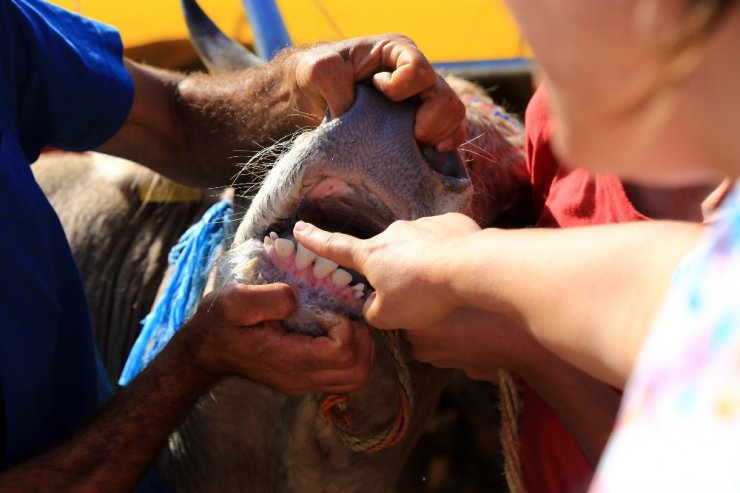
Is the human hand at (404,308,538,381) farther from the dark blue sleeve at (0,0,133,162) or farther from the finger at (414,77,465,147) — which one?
the dark blue sleeve at (0,0,133,162)

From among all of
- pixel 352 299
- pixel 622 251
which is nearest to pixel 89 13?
pixel 352 299

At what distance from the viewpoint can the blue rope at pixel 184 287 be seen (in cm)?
241

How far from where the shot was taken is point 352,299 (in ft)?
5.63

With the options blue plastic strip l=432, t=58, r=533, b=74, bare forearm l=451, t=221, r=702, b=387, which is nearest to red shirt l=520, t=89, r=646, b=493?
bare forearm l=451, t=221, r=702, b=387

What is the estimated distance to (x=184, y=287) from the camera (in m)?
2.44

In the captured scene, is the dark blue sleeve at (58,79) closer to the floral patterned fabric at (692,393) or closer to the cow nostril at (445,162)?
the cow nostril at (445,162)

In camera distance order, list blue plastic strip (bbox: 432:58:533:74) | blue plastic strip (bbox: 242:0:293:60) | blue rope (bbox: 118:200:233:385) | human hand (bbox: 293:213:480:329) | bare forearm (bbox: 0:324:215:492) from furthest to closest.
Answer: blue plastic strip (bbox: 432:58:533:74) < blue plastic strip (bbox: 242:0:293:60) < blue rope (bbox: 118:200:233:385) < bare forearm (bbox: 0:324:215:492) < human hand (bbox: 293:213:480:329)

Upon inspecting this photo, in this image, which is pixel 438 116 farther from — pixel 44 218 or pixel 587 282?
pixel 44 218

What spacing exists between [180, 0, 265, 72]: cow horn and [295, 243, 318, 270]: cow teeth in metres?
1.30

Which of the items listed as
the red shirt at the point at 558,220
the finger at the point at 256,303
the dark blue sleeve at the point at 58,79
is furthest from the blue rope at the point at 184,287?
the red shirt at the point at 558,220

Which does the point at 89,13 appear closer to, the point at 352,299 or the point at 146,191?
the point at 146,191

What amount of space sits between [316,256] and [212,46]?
55.3 inches

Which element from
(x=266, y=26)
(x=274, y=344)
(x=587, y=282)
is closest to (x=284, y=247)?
(x=274, y=344)

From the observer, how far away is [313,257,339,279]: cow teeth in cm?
168
